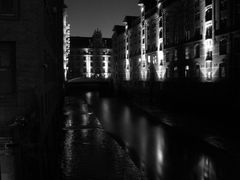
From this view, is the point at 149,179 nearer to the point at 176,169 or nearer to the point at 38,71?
the point at 176,169

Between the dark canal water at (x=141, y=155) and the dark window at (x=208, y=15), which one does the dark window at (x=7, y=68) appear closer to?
the dark canal water at (x=141, y=155)

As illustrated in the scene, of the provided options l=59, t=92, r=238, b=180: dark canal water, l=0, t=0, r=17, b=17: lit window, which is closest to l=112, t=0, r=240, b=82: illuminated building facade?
l=59, t=92, r=238, b=180: dark canal water

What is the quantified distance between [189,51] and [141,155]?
4510 centimetres

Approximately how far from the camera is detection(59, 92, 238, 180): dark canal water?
10.6 m

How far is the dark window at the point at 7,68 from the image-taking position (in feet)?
40.7

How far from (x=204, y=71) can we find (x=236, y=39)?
8.67 metres

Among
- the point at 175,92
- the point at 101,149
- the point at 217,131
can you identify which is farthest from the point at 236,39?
the point at 101,149

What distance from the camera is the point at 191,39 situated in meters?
55.5

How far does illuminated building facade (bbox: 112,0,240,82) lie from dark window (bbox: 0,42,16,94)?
33.6 metres

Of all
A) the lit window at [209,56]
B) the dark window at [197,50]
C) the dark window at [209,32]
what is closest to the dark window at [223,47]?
the lit window at [209,56]

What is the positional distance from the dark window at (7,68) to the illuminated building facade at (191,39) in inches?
1325

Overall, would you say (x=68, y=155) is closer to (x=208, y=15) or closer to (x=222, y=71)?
(x=222, y=71)

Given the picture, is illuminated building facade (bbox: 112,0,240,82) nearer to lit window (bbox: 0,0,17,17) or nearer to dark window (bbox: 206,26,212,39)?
dark window (bbox: 206,26,212,39)

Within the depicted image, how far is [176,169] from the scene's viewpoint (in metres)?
12.0
